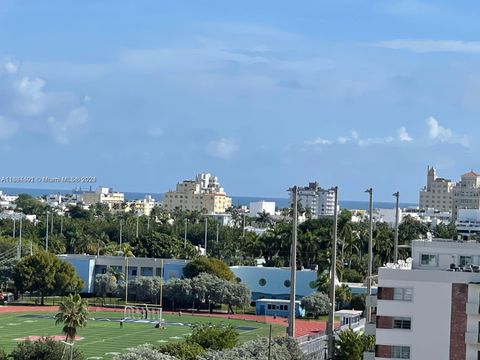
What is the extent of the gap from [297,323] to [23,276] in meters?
29.0

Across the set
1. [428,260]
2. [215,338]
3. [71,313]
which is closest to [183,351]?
[215,338]

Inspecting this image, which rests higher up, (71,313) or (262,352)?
(71,313)

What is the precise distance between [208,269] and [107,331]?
91.2 feet

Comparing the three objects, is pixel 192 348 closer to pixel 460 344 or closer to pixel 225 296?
pixel 460 344

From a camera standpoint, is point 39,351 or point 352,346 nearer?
point 39,351

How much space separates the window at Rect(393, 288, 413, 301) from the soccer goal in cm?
6216

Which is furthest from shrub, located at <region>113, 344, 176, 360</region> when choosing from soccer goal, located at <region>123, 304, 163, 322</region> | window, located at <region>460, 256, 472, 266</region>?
soccer goal, located at <region>123, 304, 163, 322</region>

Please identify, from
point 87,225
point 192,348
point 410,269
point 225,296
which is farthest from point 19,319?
point 87,225

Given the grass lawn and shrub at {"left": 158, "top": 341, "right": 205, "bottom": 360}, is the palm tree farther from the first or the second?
the grass lawn

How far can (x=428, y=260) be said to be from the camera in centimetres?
5278

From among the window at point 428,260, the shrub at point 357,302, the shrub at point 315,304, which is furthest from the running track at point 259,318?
the window at point 428,260

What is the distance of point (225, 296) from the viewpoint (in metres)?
118

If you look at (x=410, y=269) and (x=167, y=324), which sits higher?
(x=410, y=269)

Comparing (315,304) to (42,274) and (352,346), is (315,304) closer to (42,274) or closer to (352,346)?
(42,274)
